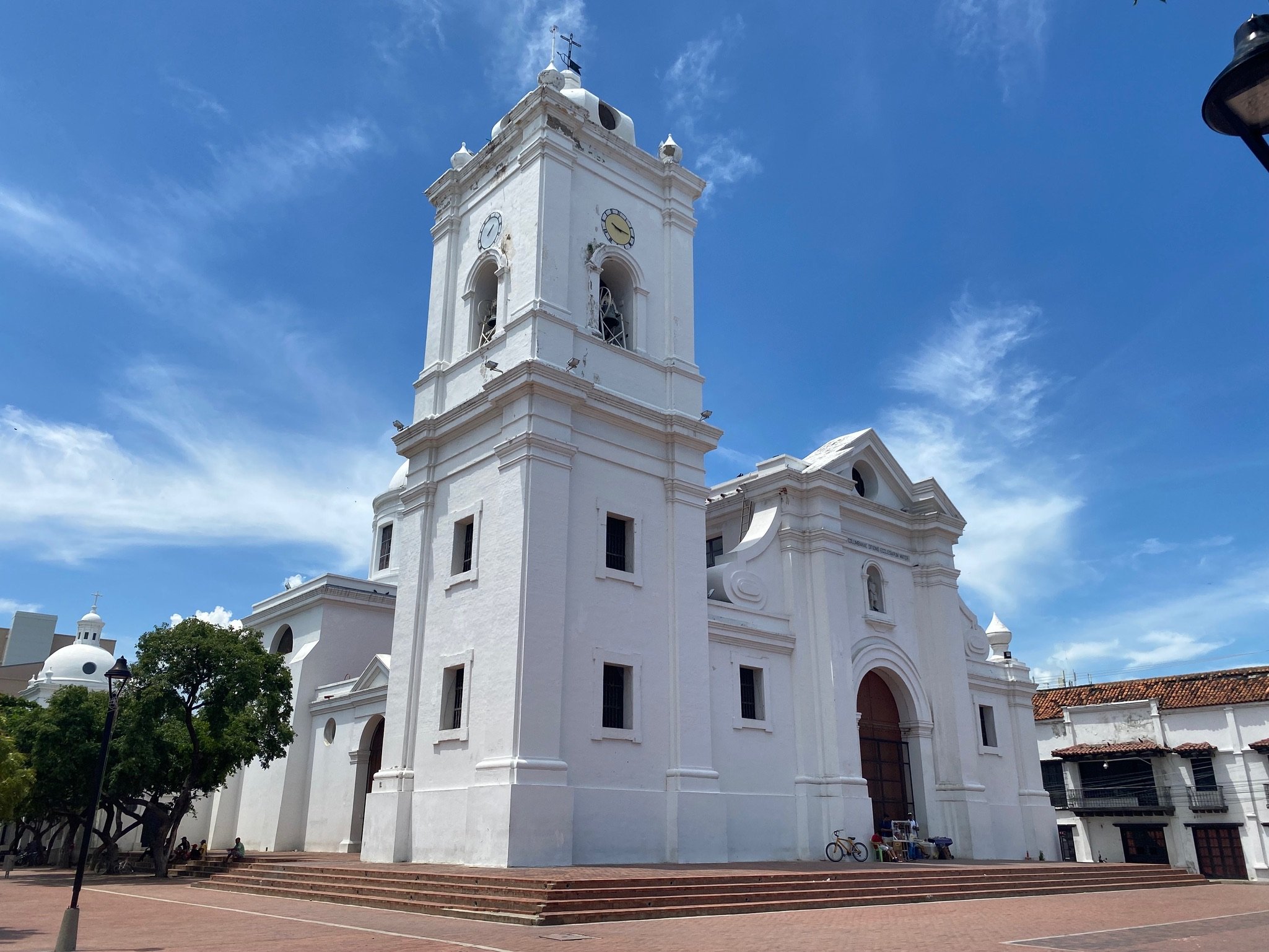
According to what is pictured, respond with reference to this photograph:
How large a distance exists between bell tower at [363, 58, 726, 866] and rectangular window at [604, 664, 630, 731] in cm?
4

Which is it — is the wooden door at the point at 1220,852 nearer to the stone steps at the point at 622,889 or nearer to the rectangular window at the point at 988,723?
the rectangular window at the point at 988,723

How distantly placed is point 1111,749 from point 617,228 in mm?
29209

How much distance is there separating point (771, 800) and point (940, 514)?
9.69 metres

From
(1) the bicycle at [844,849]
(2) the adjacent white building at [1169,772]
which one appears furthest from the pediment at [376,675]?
(2) the adjacent white building at [1169,772]

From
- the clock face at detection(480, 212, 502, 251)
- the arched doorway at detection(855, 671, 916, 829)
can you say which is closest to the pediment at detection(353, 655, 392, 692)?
the clock face at detection(480, 212, 502, 251)

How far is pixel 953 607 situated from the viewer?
2586 centimetres

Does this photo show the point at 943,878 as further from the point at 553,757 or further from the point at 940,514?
the point at 940,514

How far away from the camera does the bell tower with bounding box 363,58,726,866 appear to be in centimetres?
1720

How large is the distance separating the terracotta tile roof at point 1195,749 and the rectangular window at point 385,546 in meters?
29.5

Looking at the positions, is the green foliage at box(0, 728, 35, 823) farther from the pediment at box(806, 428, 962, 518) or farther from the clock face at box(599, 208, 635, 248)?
the pediment at box(806, 428, 962, 518)

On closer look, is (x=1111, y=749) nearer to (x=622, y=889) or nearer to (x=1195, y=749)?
(x=1195, y=749)

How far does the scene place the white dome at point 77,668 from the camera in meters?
45.8

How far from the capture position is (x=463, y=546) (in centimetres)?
2011

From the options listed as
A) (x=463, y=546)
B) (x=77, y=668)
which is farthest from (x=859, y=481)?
(x=77, y=668)
